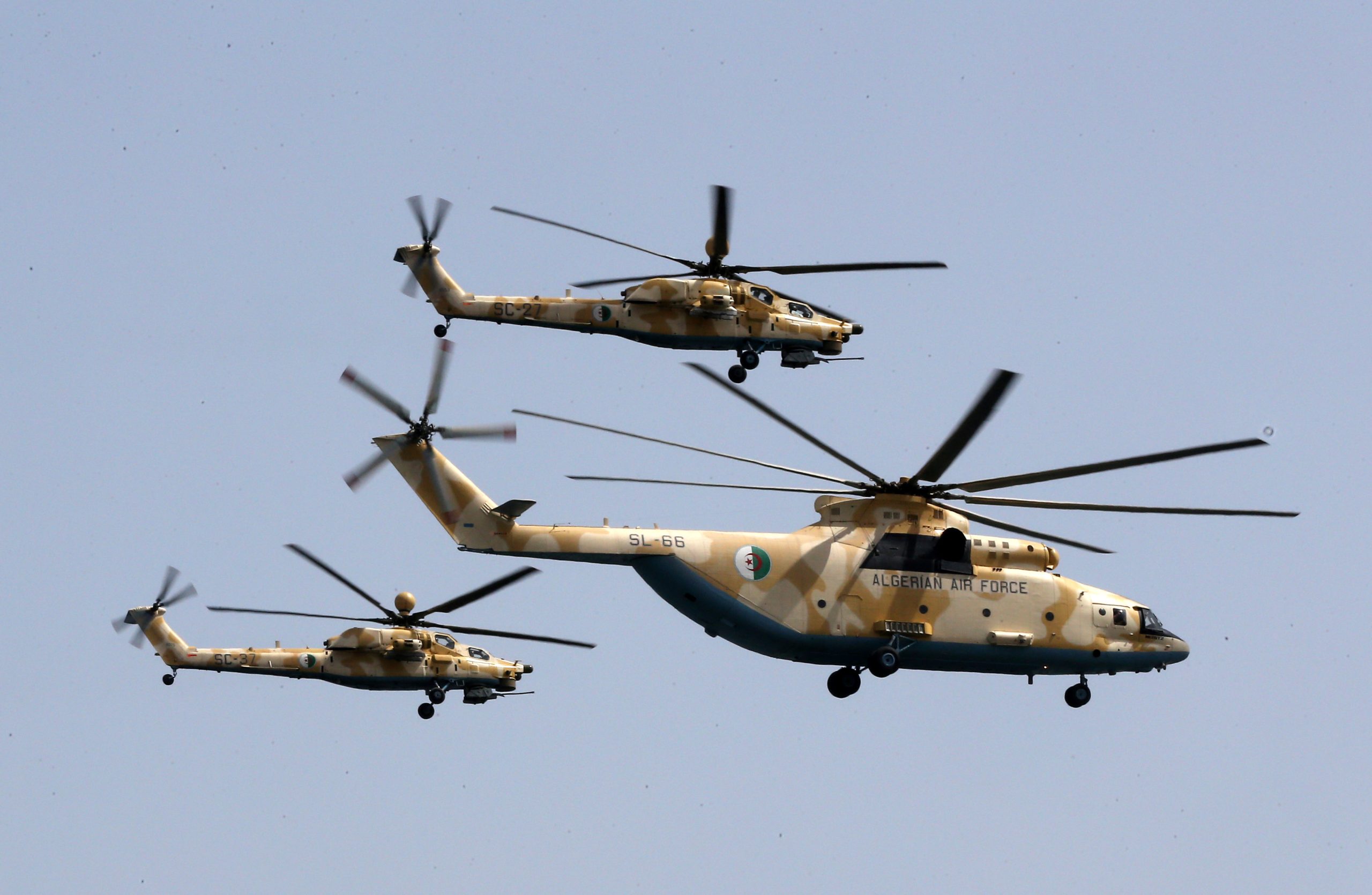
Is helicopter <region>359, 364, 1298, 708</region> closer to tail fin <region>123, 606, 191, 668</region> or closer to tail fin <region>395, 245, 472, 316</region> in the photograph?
tail fin <region>395, 245, 472, 316</region>

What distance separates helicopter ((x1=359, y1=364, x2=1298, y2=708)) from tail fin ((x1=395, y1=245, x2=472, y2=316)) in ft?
19.0

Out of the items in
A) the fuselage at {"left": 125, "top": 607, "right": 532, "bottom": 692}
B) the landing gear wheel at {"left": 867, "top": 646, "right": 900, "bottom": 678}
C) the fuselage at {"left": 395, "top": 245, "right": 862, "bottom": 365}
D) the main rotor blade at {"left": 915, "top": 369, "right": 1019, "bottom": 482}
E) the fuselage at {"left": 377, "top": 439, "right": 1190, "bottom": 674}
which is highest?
the fuselage at {"left": 395, "top": 245, "right": 862, "bottom": 365}

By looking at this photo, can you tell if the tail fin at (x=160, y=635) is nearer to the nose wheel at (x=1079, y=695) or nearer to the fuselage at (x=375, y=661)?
the fuselage at (x=375, y=661)

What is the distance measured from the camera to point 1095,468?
135ft

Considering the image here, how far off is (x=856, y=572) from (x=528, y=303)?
41.9 ft

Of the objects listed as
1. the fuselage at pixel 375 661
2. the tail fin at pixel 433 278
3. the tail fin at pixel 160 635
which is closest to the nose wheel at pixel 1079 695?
the tail fin at pixel 433 278

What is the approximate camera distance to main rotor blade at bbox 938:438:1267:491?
38.6 meters

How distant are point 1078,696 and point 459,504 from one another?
15.9 m

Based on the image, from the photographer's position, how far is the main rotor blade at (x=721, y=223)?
5016cm

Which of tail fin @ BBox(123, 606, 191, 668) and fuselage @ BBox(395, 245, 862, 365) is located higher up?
fuselage @ BBox(395, 245, 862, 365)

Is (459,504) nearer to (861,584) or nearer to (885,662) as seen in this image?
(861,584)

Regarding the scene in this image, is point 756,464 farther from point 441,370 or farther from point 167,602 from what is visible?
point 167,602

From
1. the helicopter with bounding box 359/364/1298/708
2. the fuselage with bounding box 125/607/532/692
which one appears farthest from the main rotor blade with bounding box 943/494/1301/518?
the fuselage with bounding box 125/607/532/692

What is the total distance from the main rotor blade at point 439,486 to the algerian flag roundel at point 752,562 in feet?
21.9
